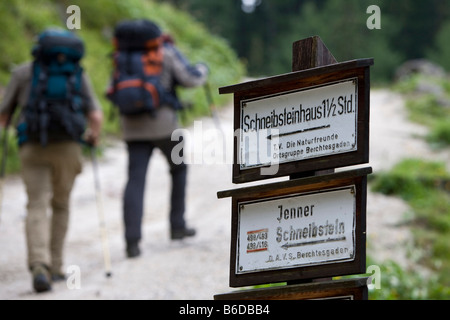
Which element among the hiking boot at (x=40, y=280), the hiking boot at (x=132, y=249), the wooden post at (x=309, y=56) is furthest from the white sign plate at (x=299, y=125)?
the hiking boot at (x=132, y=249)

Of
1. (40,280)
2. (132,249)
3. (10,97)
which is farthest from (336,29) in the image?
(40,280)

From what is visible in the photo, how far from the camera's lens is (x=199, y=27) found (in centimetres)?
2558

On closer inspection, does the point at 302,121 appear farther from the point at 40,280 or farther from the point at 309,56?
the point at 40,280

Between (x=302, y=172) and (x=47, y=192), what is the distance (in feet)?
11.4

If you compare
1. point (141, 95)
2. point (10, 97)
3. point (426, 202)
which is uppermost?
point (141, 95)

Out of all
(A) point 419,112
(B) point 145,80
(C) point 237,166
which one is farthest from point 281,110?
(A) point 419,112

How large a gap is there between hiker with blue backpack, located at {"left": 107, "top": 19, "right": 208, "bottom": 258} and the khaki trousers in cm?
68

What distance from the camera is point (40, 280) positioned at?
532 cm

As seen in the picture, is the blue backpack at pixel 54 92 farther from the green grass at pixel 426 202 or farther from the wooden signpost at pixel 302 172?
the green grass at pixel 426 202

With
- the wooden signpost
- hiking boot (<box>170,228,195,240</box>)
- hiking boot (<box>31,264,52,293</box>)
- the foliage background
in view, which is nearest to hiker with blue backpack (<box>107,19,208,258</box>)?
hiking boot (<box>170,228,195,240</box>)

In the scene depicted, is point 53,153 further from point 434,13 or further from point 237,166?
point 434,13

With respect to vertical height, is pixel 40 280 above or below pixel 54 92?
below

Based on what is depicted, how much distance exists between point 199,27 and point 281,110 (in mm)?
23257

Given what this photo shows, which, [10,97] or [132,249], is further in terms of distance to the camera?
[132,249]
